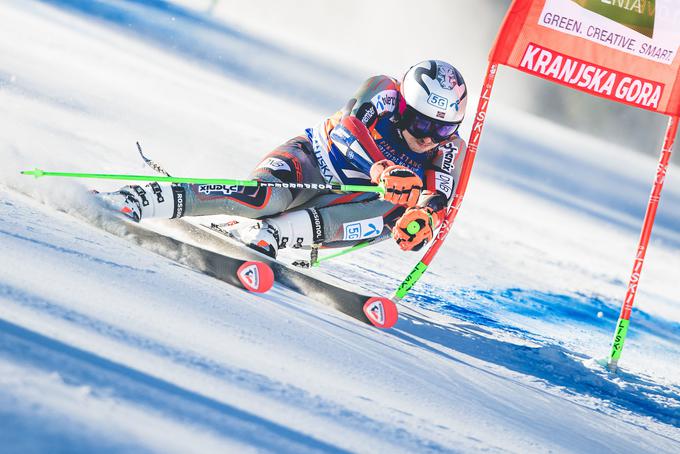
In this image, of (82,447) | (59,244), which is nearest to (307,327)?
(59,244)

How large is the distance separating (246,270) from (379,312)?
71cm

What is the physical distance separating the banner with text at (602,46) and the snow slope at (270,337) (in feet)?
5.30

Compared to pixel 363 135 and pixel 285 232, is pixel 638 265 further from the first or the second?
pixel 285 232

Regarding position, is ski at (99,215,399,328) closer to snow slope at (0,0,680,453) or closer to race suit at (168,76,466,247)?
snow slope at (0,0,680,453)

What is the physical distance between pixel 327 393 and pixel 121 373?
2.33 feet

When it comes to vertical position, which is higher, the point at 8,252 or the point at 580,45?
the point at 580,45

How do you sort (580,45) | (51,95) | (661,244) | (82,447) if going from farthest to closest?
(661,244) < (51,95) < (580,45) < (82,447)

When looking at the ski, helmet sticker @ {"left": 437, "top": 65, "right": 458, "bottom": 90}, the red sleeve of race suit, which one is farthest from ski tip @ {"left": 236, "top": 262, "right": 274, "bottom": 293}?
helmet sticker @ {"left": 437, "top": 65, "right": 458, "bottom": 90}

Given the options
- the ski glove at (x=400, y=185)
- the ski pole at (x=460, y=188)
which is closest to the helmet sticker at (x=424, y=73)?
the ski pole at (x=460, y=188)

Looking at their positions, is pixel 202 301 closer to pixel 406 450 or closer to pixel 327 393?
pixel 327 393

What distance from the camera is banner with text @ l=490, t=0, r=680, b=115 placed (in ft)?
16.0

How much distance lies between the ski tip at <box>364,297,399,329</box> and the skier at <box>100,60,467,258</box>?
2.45 feet

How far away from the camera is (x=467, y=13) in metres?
50.3

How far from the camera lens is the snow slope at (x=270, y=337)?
209 centimetres
